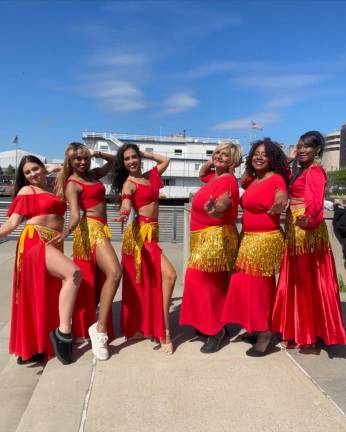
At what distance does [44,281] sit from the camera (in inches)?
137

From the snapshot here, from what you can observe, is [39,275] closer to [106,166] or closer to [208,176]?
[106,166]

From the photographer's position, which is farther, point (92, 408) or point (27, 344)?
point (27, 344)

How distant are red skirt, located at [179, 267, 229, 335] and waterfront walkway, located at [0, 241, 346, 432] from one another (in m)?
0.23

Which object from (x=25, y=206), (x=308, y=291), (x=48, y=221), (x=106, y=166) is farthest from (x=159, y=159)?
(x=308, y=291)

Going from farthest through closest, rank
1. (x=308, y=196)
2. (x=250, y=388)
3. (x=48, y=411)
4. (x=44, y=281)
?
(x=44, y=281) → (x=308, y=196) → (x=250, y=388) → (x=48, y=411)

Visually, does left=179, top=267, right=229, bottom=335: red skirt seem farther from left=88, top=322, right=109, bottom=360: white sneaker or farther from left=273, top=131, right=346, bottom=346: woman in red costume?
left=88, top=322, right=109, bottom=360: white sneaker

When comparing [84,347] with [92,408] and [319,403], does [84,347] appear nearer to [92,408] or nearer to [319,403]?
[92,408]

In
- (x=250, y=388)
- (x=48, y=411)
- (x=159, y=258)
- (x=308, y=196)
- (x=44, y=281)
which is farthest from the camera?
(x=159, y=258)

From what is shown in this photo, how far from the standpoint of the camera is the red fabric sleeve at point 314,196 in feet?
10.5

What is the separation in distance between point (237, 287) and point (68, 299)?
53.3 inches

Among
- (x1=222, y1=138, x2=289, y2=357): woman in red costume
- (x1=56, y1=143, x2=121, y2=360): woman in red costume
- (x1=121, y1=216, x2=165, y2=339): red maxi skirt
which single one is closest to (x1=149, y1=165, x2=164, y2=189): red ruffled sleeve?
(x1=121, y1=216, x2=165, y2=339): red maxi skirt

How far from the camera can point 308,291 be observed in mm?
3494

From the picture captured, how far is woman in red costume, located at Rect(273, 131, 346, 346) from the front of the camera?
346cm

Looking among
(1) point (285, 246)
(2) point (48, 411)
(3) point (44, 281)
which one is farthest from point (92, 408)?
(1) point (285, 246)
